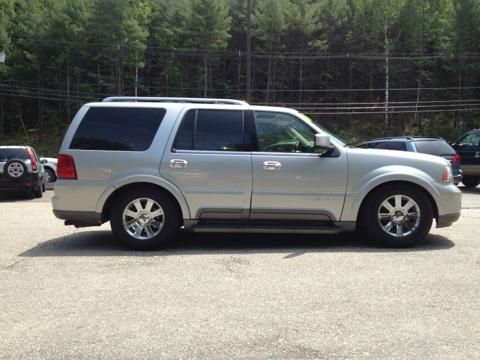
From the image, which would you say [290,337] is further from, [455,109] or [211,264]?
[455,109]

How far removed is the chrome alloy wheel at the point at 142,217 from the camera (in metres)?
6.96

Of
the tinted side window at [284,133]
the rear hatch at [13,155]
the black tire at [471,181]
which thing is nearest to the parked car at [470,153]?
the black tire at [471,181]

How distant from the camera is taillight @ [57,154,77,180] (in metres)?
6.92

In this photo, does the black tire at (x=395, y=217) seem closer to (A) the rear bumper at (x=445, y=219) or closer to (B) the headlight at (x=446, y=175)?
(A) the rear bumper at (x=445, y=219)

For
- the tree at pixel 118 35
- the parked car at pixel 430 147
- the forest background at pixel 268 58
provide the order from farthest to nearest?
the forest background at pixel 268 58 → the tree at pixel 118 35 → the parked car at pixel 430 147

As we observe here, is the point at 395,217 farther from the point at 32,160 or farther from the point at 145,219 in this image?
the point at 32,160

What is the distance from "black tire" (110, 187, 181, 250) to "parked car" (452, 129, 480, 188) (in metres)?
12.4

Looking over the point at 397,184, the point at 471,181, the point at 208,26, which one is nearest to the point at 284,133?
the point at 397,184

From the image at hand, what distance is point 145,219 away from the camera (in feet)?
22.9

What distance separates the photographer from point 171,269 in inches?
239

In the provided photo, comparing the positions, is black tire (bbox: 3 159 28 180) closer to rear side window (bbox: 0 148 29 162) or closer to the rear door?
rear side window (bbox: 0 148 29 162)

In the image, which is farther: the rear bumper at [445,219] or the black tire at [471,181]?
the black tire at [471,181]

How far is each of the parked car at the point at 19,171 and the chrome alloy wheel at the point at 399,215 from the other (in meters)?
11.2

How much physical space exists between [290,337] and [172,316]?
3.39 feet
